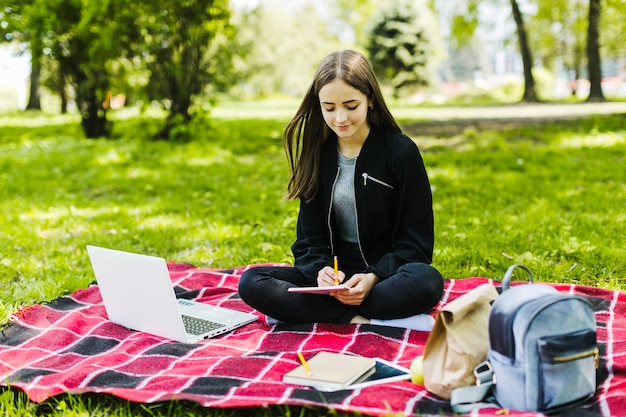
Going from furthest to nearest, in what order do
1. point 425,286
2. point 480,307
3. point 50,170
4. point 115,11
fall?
point 115,11
point 50,170
point 425,286
point 480,307

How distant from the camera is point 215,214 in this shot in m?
5.65

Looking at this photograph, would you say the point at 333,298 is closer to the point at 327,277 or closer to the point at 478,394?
the point at 327,277

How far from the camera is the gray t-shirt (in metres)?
3.17

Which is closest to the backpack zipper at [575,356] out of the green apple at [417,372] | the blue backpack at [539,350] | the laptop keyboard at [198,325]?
the blue backpack at [539,350]

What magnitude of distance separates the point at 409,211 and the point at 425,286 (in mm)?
368

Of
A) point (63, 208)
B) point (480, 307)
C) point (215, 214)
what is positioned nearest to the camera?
point (480, 307)

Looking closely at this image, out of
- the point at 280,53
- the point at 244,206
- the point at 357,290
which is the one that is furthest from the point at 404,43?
the point at 357,290

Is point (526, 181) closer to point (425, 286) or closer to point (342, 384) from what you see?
point (425, 286)

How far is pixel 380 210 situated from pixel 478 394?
117 cm

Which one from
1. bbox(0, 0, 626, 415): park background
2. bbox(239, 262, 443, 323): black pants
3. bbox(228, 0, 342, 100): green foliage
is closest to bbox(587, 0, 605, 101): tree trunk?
bbox(0, 0, 626, 415): park background

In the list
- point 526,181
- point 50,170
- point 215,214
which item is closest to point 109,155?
point 50,170

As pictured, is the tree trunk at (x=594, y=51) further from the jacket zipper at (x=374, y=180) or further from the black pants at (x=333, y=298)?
the black pants at (x=333, y=298)

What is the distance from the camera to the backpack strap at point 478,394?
2064mm

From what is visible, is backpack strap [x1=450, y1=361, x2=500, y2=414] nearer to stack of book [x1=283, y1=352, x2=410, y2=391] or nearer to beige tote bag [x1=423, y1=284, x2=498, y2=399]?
beige tote bag [x1=423, y1=284, x2=498, y2=399]
